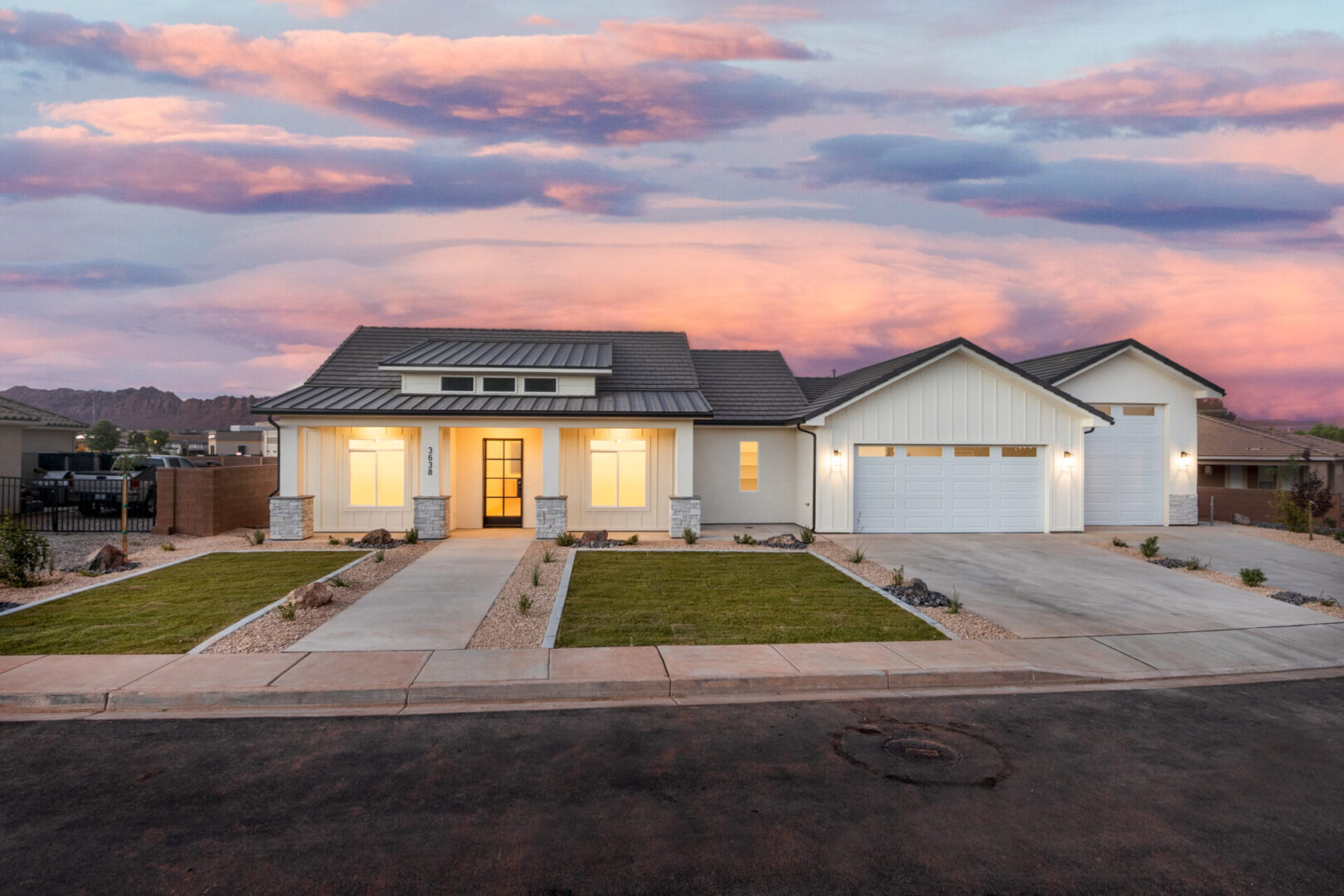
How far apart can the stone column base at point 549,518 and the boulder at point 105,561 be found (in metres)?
8.22

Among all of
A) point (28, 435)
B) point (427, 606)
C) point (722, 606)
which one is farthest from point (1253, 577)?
point (28, 435)

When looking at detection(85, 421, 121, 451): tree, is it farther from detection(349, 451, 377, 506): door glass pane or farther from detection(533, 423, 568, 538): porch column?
detection(533, 423, 568, 538): porch column

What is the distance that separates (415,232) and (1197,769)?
24117mm

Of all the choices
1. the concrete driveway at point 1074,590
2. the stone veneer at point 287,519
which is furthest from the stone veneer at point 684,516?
the stone veneer at point 287,519

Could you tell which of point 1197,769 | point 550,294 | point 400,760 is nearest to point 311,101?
point 550,294

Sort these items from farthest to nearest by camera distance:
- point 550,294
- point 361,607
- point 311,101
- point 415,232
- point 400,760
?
point 550,294
point 415,232
point 311,101
point 361,607
point 400,760

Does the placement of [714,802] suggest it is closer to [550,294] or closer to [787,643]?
[787,643]

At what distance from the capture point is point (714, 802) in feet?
15.1

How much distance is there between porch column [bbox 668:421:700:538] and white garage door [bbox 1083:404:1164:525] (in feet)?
41.5

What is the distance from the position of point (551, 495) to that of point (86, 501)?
49.1ft

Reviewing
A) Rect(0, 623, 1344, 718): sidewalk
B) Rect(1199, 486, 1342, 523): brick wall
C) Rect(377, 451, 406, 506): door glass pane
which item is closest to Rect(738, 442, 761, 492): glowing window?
Rect(377, 451, 406, 506): door glass pane

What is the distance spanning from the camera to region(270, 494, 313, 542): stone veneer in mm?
16500

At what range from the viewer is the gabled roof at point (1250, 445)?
1108 inches

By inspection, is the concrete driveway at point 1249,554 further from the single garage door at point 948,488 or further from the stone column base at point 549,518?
the stone column base at point 549,518
